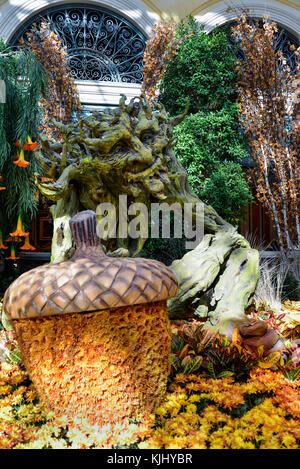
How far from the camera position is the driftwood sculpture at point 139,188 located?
1998mm

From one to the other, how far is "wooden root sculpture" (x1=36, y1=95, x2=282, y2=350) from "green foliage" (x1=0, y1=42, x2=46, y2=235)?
233 cm

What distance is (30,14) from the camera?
617cm

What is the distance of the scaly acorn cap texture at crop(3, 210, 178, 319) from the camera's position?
1.12 metres

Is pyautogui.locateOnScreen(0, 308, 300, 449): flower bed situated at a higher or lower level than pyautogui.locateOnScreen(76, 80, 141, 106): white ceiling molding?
lower

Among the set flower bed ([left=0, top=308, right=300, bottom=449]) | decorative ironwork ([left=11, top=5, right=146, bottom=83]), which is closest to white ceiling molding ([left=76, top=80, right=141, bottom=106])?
decorative ironwork ([left=11, top=5, right=146, bottom=83])

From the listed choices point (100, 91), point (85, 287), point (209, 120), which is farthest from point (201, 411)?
point (100, 91)

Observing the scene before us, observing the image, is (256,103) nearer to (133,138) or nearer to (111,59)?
(111,59)

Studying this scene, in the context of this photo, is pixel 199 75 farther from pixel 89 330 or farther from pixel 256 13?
pixel 89 330

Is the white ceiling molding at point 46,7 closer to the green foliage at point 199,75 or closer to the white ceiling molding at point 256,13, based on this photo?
the white ceiling molding at point 256,13

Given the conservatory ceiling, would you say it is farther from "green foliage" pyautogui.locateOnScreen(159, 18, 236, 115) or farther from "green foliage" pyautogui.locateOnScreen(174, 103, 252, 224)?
"green foliage" pyautogui.locateOnScreen(174, 103, 252, 224)

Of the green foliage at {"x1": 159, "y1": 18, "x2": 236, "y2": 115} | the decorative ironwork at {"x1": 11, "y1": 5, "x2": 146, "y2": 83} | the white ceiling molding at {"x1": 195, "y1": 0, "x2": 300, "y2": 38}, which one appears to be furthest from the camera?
the white ceiling molding at {"x1": 195, "y1": 0, "x2": 300, "y2": 38}

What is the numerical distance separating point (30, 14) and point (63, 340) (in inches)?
268

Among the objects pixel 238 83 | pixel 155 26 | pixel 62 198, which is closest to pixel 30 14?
pixel 155 26

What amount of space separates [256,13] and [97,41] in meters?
3.06
